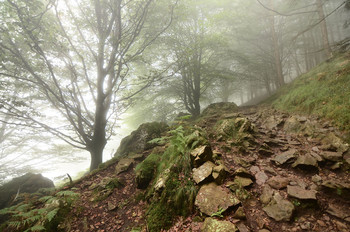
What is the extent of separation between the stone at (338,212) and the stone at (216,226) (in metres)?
1.67

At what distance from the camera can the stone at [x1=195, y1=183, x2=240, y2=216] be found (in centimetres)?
245

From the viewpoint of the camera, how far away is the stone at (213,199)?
245 centimetres

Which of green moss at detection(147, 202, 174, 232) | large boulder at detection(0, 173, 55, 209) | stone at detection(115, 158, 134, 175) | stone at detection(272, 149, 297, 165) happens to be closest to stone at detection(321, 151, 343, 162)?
stone at detection(272, 149, 297, 165)

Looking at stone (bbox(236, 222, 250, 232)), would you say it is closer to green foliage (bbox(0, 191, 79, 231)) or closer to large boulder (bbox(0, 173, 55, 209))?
green foliage (bbox(0, 191, 79, 231))

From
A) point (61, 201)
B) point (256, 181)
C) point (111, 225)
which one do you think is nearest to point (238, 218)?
point (256, 181)

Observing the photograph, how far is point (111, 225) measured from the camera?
11.1ft

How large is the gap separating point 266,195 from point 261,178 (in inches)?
20.0

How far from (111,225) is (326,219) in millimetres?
4279

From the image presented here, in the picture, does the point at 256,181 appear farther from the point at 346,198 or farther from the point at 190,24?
the point at 190,24

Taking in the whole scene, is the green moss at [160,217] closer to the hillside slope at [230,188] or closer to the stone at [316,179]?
the hillside slope at [230,188]

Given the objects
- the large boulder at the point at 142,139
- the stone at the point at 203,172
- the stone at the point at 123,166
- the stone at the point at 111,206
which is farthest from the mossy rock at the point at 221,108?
the stone at the point at 111,206

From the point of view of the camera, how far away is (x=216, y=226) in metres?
2.17

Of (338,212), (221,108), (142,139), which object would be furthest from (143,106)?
(338,212)

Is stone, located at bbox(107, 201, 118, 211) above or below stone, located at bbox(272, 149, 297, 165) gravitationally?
below
